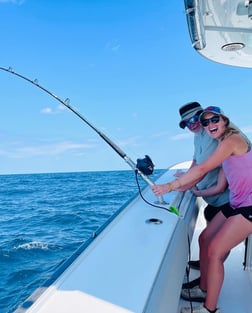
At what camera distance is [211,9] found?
4.73 feet

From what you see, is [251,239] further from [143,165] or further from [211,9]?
[211,9]

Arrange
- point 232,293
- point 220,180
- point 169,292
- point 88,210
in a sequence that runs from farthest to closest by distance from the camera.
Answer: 1. point 88,210
2. point 232,293
3. point 220,180
4. point 169,292

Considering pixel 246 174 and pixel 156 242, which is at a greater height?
pixel 246 174

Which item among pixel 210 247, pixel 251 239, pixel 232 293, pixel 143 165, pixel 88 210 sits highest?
pixel 143 165

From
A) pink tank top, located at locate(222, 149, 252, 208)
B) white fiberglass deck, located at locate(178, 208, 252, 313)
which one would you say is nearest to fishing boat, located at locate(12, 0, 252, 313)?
white fiberglass deck, located at locate(178, 208, 252, 313)

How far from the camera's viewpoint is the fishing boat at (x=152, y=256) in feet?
2.75

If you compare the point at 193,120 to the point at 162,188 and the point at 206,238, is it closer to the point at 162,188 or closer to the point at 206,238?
the point at 162,188

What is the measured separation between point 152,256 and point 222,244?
433mm

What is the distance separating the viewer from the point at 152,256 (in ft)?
3.55

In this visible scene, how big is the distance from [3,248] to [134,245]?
3.40 meters

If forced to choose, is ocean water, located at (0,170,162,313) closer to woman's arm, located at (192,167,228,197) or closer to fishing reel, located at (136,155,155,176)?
fishing reel, located at (136,155,155,176)

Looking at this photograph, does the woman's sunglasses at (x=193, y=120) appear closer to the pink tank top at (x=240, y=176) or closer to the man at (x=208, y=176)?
the man at (x=208, y=176)

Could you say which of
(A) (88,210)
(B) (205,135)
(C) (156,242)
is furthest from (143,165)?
(A) (88,210)

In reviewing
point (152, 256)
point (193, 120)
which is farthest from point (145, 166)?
point (152, 256)
